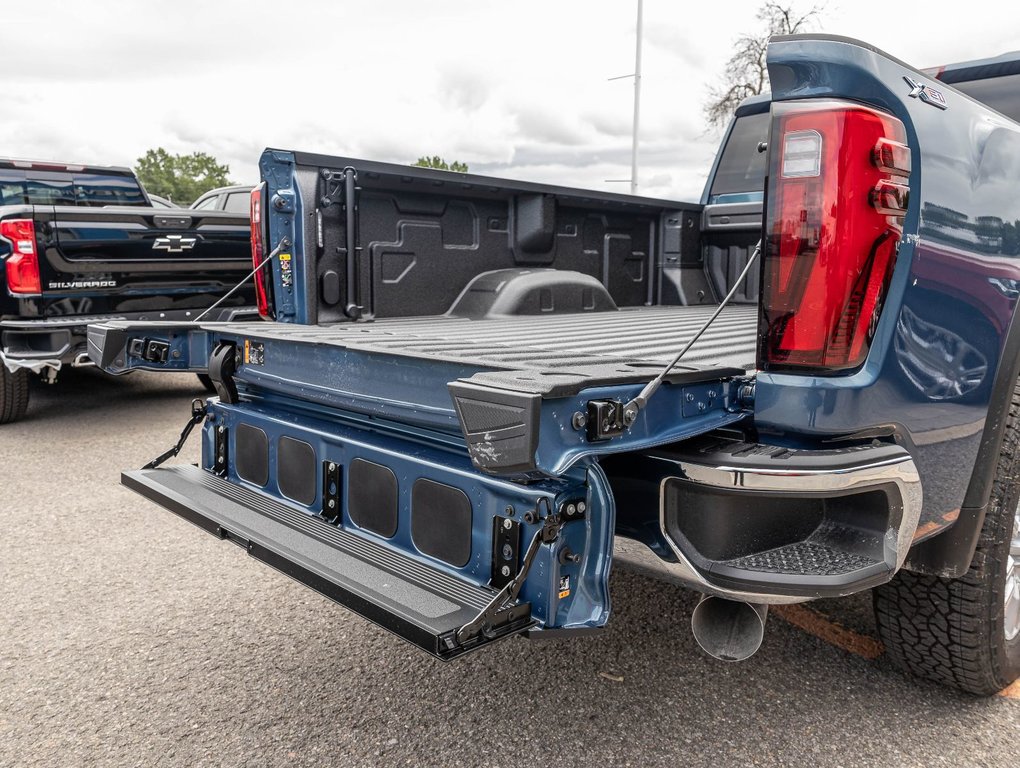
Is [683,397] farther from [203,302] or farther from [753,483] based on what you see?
[203,302]

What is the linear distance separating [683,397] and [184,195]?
233 ft

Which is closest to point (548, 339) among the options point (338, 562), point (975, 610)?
point (338, 562)

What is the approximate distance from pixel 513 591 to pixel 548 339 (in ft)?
3.50

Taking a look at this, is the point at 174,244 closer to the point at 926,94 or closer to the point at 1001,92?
the point at 1001,92

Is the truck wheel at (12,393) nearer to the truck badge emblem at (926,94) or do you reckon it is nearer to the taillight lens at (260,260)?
the taillight lens at (260,260)

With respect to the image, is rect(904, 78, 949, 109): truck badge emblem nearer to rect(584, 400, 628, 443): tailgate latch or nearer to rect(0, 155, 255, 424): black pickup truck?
rect(584, 400, 628, 443): tailgate latch

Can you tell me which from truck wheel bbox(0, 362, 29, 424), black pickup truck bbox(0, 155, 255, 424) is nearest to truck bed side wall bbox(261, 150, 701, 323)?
black pickup truck bbox(0, 155, 255, 424)

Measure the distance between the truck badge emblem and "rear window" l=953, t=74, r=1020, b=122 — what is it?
5.82 ft

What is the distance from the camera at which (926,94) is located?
6.17ft

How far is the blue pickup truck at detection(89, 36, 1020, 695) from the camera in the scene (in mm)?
1752

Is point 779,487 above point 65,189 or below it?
below

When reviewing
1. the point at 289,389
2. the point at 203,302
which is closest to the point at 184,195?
the point at 203,302

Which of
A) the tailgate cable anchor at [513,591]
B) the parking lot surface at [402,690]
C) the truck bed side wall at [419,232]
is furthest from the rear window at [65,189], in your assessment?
the tailgate cable anchor at [513,591]

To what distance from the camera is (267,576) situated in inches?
139
